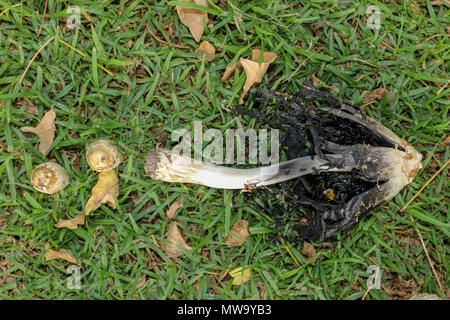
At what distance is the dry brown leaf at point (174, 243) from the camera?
3674 millimetres

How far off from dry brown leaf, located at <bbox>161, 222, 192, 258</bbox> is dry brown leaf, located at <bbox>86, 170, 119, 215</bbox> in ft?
1.92

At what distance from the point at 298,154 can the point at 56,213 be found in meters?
2.29

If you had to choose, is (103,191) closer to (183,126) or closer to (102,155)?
(102,155)

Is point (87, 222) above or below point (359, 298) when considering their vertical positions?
above

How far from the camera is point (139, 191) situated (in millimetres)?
3738

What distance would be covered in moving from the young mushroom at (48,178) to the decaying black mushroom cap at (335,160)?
176 centimetres

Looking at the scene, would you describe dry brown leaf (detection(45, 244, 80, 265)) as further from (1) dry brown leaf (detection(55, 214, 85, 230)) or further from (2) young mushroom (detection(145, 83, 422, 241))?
(2) young mushroom (detection(145, 83, 422, 241))

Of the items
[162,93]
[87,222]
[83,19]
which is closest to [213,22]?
[162,93]

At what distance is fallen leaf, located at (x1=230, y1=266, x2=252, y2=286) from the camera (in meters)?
3.68

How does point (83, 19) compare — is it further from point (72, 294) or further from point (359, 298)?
point (359, 298)

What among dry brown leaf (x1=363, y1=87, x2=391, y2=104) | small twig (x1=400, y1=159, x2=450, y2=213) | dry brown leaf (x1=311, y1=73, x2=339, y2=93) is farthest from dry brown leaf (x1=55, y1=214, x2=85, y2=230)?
small twig (x1=400, y1=159, x2=450, y2=213)

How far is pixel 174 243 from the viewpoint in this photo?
12.1ft

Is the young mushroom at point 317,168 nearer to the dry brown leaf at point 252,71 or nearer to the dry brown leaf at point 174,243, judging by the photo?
the dry brown leaf at point 252,71

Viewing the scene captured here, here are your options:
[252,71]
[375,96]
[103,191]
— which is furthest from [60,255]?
[375,96]
